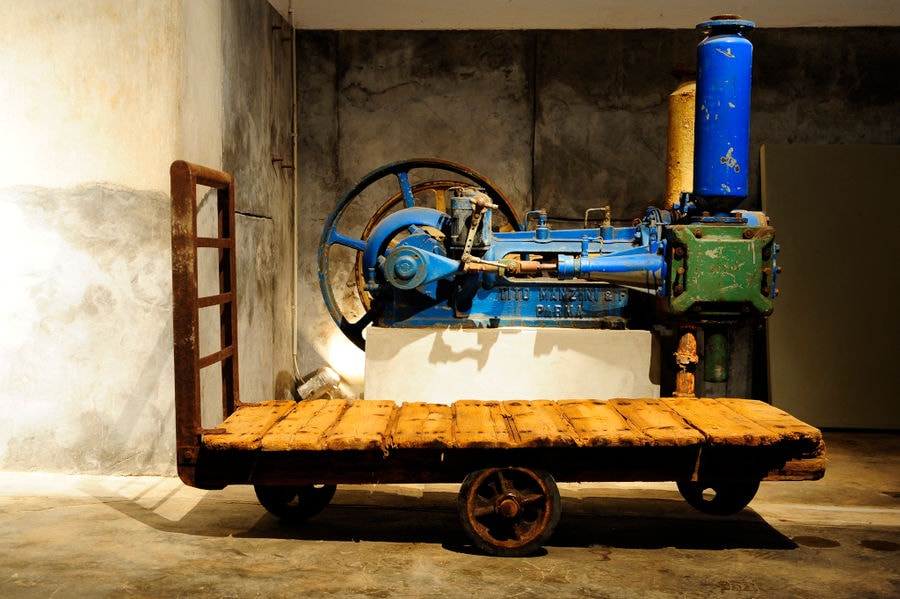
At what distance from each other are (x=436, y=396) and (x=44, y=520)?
6.38 feet

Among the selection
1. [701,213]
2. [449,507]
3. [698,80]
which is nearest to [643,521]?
[449,507]

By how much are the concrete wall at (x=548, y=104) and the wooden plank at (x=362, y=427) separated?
108 inches

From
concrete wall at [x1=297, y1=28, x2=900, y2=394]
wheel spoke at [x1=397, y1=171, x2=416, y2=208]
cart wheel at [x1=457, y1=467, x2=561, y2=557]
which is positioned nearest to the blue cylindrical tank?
cart wheel at [x1=457, y1=467, x2=561, y2=557]

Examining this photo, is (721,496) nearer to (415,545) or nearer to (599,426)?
(599,426)

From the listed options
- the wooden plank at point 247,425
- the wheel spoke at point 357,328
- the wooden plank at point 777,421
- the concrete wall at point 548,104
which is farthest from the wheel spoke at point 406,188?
the wooden plank at point 777,421

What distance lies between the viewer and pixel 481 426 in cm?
349

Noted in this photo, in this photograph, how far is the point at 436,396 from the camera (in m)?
4.93

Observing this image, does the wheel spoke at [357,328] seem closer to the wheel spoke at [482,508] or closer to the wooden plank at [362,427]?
the wooden plank at [362,427]

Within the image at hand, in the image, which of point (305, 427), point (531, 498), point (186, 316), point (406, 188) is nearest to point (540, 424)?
point (531, 498)

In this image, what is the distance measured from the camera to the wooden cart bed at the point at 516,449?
3.29 m

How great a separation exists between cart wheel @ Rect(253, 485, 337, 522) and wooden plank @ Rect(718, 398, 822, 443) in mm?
1700

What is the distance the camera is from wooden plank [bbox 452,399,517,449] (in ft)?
10.8

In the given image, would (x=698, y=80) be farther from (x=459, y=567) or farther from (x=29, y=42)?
(x=29, y=42)

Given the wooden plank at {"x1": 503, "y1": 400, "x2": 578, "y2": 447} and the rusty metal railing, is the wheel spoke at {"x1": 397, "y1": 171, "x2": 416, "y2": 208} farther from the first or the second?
the rusty metal railing
